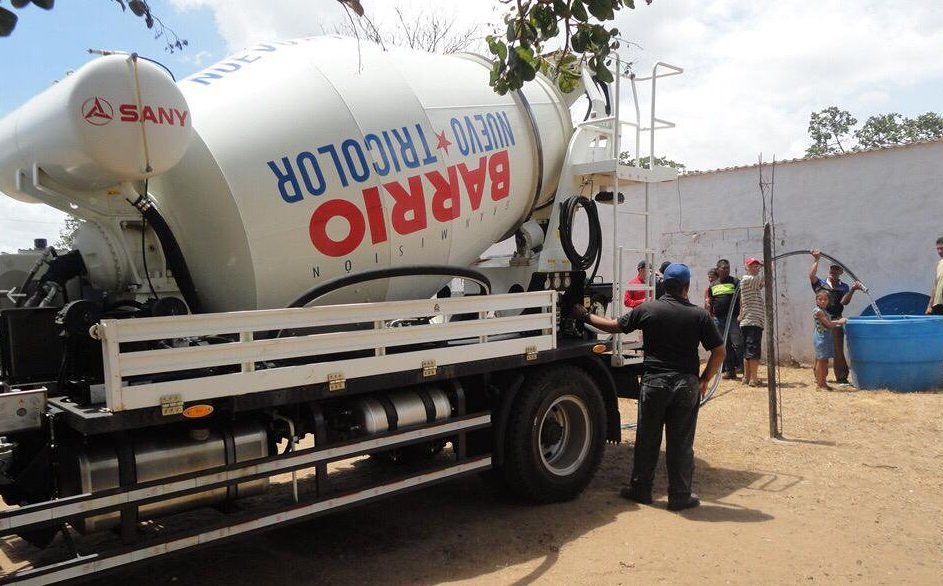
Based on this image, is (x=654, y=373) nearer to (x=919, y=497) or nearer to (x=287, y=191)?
(x=919, y=497)

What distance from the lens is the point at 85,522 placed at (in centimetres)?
356

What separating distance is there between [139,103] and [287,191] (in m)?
1.00

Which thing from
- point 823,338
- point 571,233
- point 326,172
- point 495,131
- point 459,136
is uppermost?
point 495,131

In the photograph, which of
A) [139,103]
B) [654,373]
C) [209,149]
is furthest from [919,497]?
[139,103]

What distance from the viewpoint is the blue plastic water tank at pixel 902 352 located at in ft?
30.7

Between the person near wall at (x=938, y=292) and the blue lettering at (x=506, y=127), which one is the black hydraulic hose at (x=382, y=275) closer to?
the blue lettering at (x=506, y=127)

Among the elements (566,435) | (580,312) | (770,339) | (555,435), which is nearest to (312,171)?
(580,312)

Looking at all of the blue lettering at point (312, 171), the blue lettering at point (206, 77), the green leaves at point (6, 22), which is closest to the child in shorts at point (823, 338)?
the blue lettering at point (312, 171)

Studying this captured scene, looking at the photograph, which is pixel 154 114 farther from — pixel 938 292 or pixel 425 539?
pixel 938 292

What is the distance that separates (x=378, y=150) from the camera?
499 centimetres

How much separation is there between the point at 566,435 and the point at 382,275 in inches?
81.9

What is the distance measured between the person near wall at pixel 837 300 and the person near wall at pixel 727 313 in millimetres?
1130

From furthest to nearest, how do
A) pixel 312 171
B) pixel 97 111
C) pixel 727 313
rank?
pixel 727 313 → pixel 312 171 → pixel 97 111

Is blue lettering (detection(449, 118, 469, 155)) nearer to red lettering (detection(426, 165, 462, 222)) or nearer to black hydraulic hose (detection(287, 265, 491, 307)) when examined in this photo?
red lettering (detection(426, 165, 462, 222))
